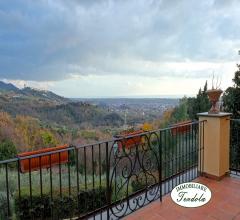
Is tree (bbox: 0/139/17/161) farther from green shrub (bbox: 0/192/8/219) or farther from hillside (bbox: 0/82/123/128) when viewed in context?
green shrub (bbox: 0/192/8/219)

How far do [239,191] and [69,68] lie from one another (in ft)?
28.2

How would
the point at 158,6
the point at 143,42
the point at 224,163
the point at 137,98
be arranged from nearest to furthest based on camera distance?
the point at 224,163 < the point at 158,6 < the point at 143,42 < the point at 137,98

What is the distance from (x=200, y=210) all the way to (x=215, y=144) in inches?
47.2

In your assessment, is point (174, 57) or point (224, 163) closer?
point (224, 163)

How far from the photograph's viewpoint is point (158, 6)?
5.92 m

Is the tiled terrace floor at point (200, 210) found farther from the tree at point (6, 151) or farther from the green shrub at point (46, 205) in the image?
the tree at point (6, 151)

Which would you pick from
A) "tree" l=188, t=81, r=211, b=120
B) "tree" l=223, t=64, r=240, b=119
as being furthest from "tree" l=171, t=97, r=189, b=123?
"tree" l=223, t=64, r=240, b=119

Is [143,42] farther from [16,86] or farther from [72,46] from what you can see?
[16,86]

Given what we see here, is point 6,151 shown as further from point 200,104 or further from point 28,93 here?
point 200,104

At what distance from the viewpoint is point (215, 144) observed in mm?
3865

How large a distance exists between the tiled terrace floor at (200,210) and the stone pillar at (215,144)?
463 mm

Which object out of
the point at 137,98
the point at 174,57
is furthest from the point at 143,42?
the point at 137,98

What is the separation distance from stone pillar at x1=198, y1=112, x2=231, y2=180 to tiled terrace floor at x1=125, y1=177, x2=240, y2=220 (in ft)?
1.52

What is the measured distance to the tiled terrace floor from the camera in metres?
2.82
